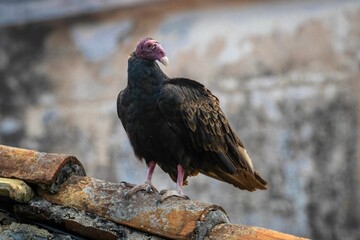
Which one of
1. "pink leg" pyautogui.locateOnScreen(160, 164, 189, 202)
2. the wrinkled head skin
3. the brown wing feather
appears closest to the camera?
"pink leg" pyautogui.locateOnScreen(160, 164, 189, 202)

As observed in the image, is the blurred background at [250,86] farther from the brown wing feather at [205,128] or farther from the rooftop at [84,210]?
the rooftop at [84,210]

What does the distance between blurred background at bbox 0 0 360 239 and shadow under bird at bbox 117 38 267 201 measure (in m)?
4.14

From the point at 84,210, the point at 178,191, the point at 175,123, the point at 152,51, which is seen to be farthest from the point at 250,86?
the point at 84,210

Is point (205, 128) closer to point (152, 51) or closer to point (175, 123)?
point (175, 123)

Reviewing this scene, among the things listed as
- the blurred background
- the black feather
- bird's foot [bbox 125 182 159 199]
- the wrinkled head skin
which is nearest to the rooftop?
bird's foot [bbox 125 182 159 199]

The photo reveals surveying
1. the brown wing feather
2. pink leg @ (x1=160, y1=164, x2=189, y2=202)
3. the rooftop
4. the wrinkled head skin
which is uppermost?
the wrinkled head skin

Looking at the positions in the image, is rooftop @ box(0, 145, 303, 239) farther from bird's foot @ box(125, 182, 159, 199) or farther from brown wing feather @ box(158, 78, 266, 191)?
brown wing feather @ box(158, 78, 266, 191)

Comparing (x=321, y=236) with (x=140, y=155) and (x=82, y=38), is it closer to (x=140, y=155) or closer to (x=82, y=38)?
(x=82, y=38)

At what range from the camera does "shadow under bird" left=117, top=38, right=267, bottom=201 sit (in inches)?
181

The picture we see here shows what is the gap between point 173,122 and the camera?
4598mm

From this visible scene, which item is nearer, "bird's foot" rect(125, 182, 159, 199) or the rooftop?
the rooftop

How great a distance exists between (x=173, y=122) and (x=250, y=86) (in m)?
4.67

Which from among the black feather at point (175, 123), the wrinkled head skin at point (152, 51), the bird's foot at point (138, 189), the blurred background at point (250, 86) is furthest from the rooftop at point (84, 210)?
the blurred background at point (250, 86)

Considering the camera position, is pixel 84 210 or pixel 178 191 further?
pixel 178 191
